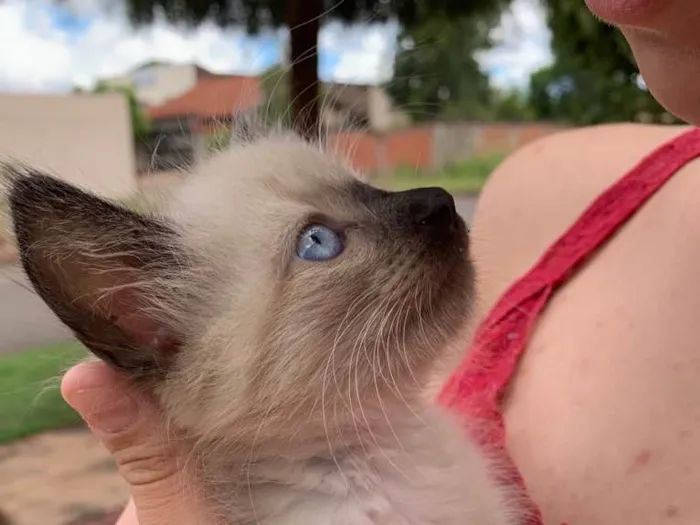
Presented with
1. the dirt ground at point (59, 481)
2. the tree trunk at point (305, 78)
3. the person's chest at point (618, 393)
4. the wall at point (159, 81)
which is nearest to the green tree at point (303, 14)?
the tree trunk at point (305, 78)

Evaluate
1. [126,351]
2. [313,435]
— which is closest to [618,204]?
[313,435]

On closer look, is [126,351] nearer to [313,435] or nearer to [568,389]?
[313,435]

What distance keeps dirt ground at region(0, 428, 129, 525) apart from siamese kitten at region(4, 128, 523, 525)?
76 centimetres

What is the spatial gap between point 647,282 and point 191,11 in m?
1.31

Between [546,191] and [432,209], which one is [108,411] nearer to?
[432,209]

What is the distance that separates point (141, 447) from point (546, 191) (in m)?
0.73

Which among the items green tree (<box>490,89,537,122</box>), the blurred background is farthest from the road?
green tree (<box>490,89,537,122</box>)

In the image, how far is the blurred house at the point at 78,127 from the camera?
135 cm

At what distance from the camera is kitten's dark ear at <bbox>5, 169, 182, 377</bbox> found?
61cm

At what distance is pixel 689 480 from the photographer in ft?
2.42

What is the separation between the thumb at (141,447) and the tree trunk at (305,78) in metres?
0.41

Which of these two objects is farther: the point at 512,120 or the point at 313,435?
the point at 512,120

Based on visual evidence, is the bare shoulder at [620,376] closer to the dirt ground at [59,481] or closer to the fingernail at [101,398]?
the fingernail at [101,398]

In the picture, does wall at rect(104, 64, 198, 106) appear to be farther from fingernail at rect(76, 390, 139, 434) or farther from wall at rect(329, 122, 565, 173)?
fingernail at rect(76, 390, 139, 434)
